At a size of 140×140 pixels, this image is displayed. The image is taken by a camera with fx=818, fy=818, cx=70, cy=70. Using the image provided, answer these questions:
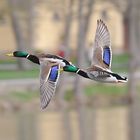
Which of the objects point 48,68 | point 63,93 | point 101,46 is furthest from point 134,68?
point 48,68

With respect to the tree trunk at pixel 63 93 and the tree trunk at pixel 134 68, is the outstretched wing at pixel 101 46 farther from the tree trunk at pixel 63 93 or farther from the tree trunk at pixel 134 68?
the tree trunk at pixel 134 68

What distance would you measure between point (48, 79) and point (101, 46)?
1174 mm

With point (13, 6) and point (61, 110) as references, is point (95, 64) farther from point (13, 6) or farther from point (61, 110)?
point (13, 6)

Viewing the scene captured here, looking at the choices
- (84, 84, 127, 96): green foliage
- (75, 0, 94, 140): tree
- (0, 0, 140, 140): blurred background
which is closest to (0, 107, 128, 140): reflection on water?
(0, 0, 140, 140): blurred background

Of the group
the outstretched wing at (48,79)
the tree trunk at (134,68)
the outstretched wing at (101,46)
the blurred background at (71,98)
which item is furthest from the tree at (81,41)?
the outstretched wing at (48,79)

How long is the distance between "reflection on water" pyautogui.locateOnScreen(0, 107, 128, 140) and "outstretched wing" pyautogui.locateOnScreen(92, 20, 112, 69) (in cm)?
1059

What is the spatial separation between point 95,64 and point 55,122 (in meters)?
15.6

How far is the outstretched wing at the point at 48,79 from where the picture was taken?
26.5 feet

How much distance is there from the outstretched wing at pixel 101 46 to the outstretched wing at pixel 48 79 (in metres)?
0.82

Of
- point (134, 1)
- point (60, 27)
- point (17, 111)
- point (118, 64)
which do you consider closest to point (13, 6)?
point (134, 1)

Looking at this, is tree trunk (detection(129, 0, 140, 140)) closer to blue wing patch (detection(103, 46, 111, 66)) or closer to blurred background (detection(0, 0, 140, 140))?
blurred background (detection(0, 0, 140, 140))

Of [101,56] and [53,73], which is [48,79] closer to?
[53,73]

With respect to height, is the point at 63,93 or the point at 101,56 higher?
the point at 63,93

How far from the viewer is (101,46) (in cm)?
920
